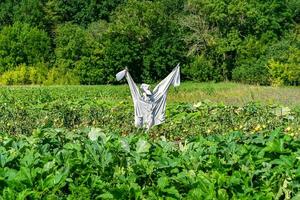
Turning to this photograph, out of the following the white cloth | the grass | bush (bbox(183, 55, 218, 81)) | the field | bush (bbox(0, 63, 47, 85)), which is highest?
the field

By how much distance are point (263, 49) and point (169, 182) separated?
46.4 meters

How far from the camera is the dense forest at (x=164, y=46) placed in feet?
157

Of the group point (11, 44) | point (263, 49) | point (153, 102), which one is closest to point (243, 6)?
point (263, 49)

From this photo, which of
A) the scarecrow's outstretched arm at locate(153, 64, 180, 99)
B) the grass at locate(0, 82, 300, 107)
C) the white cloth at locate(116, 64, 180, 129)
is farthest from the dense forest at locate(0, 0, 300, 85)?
the white cloth at locate(116, 64, 180, 129)

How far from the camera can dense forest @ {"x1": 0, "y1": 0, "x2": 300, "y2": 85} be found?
4800 cm

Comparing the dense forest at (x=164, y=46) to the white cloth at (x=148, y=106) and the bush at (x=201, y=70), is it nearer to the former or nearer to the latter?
the bush at (x=201, y=70)

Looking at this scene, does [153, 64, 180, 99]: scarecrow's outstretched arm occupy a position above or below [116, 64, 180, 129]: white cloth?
above

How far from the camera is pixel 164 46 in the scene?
49.2 metres

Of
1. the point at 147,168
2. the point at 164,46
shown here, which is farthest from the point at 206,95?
the point at 147,168

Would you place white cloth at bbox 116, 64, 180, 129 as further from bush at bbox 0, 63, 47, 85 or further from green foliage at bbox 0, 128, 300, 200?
bush at bbox 0, 63, 47, 85

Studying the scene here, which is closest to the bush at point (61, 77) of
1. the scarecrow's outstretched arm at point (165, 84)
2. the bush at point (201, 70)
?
the bush at point (201, 70)

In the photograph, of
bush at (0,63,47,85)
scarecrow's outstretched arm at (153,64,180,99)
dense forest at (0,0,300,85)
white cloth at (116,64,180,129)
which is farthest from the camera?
dense forest at (0,0,300,85)

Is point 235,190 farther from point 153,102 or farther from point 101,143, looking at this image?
point 153,102

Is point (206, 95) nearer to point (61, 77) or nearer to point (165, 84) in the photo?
point (165, 84)
